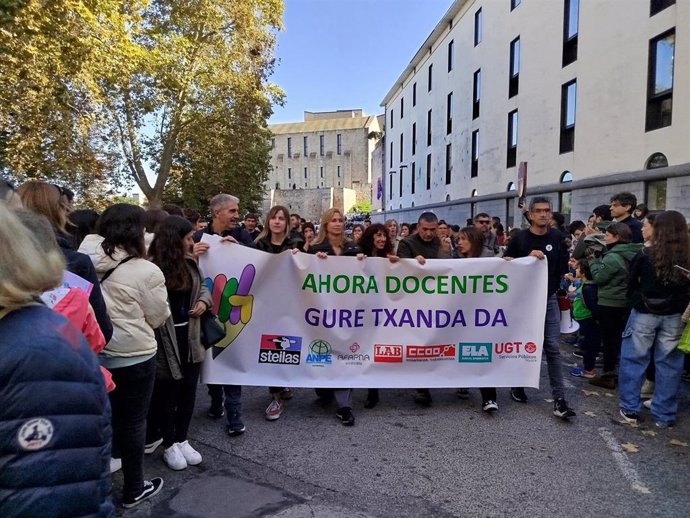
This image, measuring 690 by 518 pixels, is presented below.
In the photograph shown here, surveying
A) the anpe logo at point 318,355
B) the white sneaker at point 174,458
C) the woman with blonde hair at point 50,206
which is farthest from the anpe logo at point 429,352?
the woman with blonde hair at point 50,206

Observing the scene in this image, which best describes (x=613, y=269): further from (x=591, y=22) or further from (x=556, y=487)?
(x=591, y=22)

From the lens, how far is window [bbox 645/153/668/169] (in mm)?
11719

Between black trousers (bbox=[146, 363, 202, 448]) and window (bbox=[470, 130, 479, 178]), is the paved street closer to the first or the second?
black trousers (bbox=[146, 363, 202, 448])

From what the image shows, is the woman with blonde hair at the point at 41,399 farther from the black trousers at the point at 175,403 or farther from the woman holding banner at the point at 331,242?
the woman holding banner at the point at 331,242

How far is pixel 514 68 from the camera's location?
2070 cm

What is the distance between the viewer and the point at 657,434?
4.34 m

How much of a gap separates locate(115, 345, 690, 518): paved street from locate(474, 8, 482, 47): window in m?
23.8

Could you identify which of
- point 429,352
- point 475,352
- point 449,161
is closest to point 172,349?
point 429,352

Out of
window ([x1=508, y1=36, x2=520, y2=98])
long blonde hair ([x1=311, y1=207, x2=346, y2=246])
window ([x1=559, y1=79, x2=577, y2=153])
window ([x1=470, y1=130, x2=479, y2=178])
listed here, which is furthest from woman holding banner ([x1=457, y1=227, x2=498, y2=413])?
window ([x1=470, y1=130, x2=479, y2=178])

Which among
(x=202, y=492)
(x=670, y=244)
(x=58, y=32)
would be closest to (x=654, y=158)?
(x=670, y=244)

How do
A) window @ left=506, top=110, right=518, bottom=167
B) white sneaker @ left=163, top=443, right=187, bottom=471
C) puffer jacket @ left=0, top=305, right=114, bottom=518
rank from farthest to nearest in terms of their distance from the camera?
window @ left=506, top=110, right=518, bottom=167 → white sneaker @ left=163, top=443, right=187, bottom=471 → puffer jacket @ left=0, top=305, right=114, bottom=518

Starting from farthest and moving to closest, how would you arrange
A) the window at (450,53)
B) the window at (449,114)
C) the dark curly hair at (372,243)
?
the window at (450,53) < the window at (449,114) < the dark curly hair at (372,243)

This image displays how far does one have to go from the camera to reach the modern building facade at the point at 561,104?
1170cm

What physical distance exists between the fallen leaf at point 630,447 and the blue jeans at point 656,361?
2.00 feet
